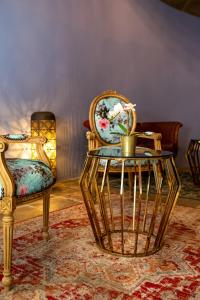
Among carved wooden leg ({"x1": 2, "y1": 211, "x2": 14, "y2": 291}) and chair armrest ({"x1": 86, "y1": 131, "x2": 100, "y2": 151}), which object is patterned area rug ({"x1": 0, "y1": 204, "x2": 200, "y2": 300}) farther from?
chair armrest ({"x1": 86, "y1": 131, "x2": 100, "y2": 151})

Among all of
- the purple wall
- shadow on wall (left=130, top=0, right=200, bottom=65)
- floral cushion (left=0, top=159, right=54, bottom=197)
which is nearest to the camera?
floral cushion (left=0, top=159, right=54, bottom=197)

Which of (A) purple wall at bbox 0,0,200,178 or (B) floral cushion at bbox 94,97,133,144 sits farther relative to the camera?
(A) purple wall at bbox 0,0,200,178

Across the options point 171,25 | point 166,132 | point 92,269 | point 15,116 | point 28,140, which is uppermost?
point 171,25

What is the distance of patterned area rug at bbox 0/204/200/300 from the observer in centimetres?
137

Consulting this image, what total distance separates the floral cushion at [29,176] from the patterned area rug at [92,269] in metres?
0.41

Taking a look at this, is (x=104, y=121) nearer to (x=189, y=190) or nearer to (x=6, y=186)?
(x=189, y=190)

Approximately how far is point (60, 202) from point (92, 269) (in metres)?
1.42

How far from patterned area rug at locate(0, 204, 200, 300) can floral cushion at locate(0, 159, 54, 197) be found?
16.0 inches

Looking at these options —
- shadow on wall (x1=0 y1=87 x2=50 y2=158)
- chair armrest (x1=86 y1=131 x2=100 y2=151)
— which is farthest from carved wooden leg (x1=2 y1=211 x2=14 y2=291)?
shadow on wall (x1=0 y1=87 x2=50 y2=158)

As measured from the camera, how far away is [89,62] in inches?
164

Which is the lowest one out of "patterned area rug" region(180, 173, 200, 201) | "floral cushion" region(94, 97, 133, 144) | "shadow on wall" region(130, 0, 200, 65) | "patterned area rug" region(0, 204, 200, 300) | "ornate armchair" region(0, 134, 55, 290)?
"patterned area rug" region(0, 204, 200, 300)

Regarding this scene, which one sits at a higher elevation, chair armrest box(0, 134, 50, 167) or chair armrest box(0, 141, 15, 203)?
chair armrest box(0, 134, 50, 167)

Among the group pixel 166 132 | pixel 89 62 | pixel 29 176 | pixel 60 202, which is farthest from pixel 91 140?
pixel 166 132

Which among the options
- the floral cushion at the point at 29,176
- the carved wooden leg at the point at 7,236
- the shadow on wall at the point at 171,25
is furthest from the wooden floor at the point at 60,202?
the shadow on wall at the point at 171,25
